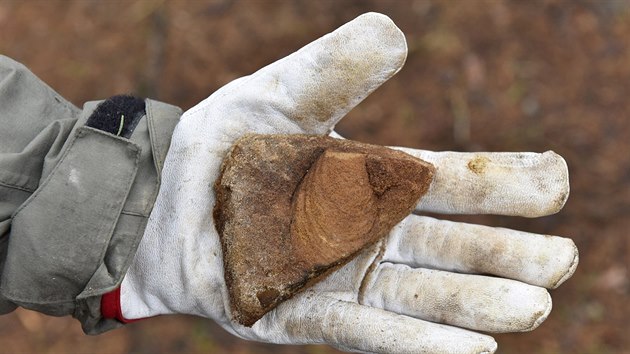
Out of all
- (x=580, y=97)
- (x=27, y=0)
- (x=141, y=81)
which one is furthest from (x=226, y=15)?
(x=580, y=97)

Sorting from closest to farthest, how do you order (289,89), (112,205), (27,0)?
1. (112,205)
2. (289,89)
3. (27,0)

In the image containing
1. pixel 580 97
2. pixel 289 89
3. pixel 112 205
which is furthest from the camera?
pixel 580 97

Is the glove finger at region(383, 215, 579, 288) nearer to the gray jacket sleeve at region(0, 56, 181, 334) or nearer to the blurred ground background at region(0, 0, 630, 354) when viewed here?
the gray jacket sleeve at region(0, 56, 181, 334)

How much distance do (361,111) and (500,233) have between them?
1.28 metres

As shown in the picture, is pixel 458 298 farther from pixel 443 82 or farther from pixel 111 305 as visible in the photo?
pixel 443 82

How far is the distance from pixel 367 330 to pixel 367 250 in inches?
12.4

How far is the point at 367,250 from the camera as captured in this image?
2.12 m

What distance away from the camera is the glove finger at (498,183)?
1.99 m

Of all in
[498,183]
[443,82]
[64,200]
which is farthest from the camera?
[443,82]

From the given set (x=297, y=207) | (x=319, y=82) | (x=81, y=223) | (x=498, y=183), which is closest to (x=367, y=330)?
(x=297, y=207)

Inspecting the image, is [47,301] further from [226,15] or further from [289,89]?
[226,15]

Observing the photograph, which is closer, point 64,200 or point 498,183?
point 64,200

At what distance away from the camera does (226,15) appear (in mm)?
3320

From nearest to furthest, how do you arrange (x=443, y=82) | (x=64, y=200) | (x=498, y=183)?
(x=64, y=200) → (x=498, y=183) → (x=443, y=82)
